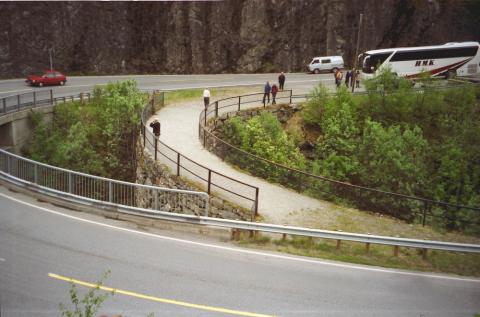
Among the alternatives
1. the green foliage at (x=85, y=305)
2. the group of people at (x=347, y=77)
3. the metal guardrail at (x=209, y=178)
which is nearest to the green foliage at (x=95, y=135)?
the metal guardrail at (x=209, y=178)

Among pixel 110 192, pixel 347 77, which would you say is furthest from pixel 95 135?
pixel 347 77

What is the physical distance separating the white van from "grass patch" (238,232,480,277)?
109 ft

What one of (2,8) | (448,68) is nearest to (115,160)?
(2,8)

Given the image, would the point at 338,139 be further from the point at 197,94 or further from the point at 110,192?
the point at 110,192

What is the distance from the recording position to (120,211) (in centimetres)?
1429

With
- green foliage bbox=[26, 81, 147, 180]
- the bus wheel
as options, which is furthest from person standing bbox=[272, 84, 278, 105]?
the bus wheel

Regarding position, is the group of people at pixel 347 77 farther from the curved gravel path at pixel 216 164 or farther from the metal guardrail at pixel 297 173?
the curved gravel path at pixel 216 164

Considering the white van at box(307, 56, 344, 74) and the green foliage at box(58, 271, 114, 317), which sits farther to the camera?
the white van at box(307, 56, 344, 74)

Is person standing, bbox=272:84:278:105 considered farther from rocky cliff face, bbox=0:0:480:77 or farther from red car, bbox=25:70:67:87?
red car, bbox=25:70:67:87

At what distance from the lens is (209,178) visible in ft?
49.4

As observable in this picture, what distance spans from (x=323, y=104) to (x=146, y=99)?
11.8 m

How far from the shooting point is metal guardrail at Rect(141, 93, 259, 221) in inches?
587

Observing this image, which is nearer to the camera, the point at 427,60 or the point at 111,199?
the point at 111,199

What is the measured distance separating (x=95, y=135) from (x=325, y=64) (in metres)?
23.6
